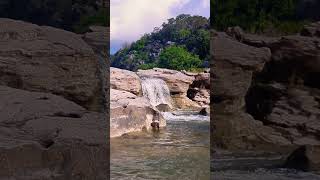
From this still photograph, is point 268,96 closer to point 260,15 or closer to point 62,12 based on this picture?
point 260,15

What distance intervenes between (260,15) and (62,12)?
2668 mm

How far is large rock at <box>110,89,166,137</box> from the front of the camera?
1341cm

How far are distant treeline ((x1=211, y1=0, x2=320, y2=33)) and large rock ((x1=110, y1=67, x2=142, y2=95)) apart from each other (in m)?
11.3

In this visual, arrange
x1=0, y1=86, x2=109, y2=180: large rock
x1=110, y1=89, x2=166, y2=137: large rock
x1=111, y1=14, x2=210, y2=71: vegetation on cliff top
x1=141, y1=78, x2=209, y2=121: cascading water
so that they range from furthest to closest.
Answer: x1=111, y1=14, x2=210, y2=71: vegetation on cliff top < x1=141, y1=78, x2=209, y2=121: cascading water < x1=110, y1=89, x2=166, y2=137: large rock < x1=0, y1=86, x2=109, y2=180: large rock

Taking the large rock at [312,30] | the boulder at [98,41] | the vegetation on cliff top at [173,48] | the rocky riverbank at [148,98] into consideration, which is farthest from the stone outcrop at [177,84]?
the boulder at [98,41]

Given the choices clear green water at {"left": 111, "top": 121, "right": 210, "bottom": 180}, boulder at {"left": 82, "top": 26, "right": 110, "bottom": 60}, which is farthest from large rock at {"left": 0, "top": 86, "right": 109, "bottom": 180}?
clear green water at {"left": 111, "top": 121, "right": 210, "bottom": 180}

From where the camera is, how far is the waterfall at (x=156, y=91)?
67.2 ft

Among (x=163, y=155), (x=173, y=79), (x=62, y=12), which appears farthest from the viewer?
(x=173, y=79)

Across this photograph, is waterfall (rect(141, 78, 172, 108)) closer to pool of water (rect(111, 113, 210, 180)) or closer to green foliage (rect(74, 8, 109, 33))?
pool of water (rect(111, 113, 210, 180))

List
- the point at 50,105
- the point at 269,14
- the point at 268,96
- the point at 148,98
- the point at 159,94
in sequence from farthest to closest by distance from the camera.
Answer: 1. the point at 159,94
2. the point at 148,98
3. the point at 269,14
4. the point at 268,96
5. the point at 50,105

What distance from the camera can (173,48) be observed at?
101 feet

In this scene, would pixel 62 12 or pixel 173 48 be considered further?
pixel 173 48

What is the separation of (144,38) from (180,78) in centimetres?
2151

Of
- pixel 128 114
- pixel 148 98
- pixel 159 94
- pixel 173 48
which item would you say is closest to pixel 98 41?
pixel 128 114
